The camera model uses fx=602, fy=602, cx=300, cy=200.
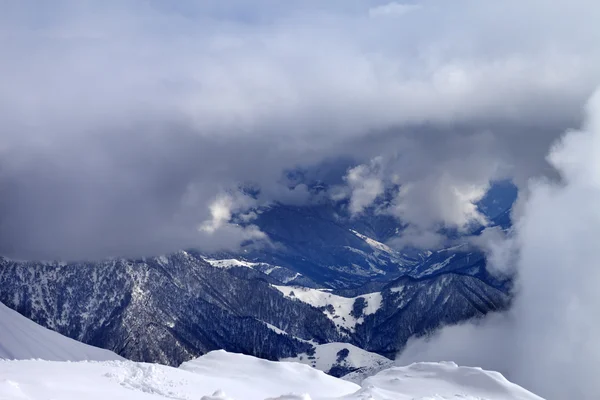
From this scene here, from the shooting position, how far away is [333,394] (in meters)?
132

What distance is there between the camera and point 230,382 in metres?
127

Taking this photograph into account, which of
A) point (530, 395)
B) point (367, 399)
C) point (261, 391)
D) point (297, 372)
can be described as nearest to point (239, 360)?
point (297, 372)

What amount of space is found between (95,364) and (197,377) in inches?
780

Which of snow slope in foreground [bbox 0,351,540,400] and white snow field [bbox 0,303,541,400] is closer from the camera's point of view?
white snow field [bbox 0,303,541,400]

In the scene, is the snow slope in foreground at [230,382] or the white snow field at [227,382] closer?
the white snow field at [227,382]

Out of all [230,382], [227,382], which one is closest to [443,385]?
[230,382]

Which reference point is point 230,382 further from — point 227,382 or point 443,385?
point 443,385

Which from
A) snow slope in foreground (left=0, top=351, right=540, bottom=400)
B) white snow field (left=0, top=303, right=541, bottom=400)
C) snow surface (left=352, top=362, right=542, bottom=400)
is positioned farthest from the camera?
snow surface (left=352, top=362, right=542, bottom=400)

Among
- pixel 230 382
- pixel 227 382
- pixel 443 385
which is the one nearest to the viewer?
pixel 227 382

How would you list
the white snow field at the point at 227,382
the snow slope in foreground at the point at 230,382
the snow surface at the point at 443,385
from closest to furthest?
the white snow field at the point at 227,382 < the snow slope in foreground at the point at 230,382 < the snow surface at the point at 443,385

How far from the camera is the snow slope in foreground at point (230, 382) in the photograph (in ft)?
269

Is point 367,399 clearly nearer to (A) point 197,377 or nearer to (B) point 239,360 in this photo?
(A) point 197,377

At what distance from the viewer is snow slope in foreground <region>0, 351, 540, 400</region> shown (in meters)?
81.9

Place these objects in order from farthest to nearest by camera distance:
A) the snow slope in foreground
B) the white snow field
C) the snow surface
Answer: the snow surface
the snow slope in foreground
the white snow field
